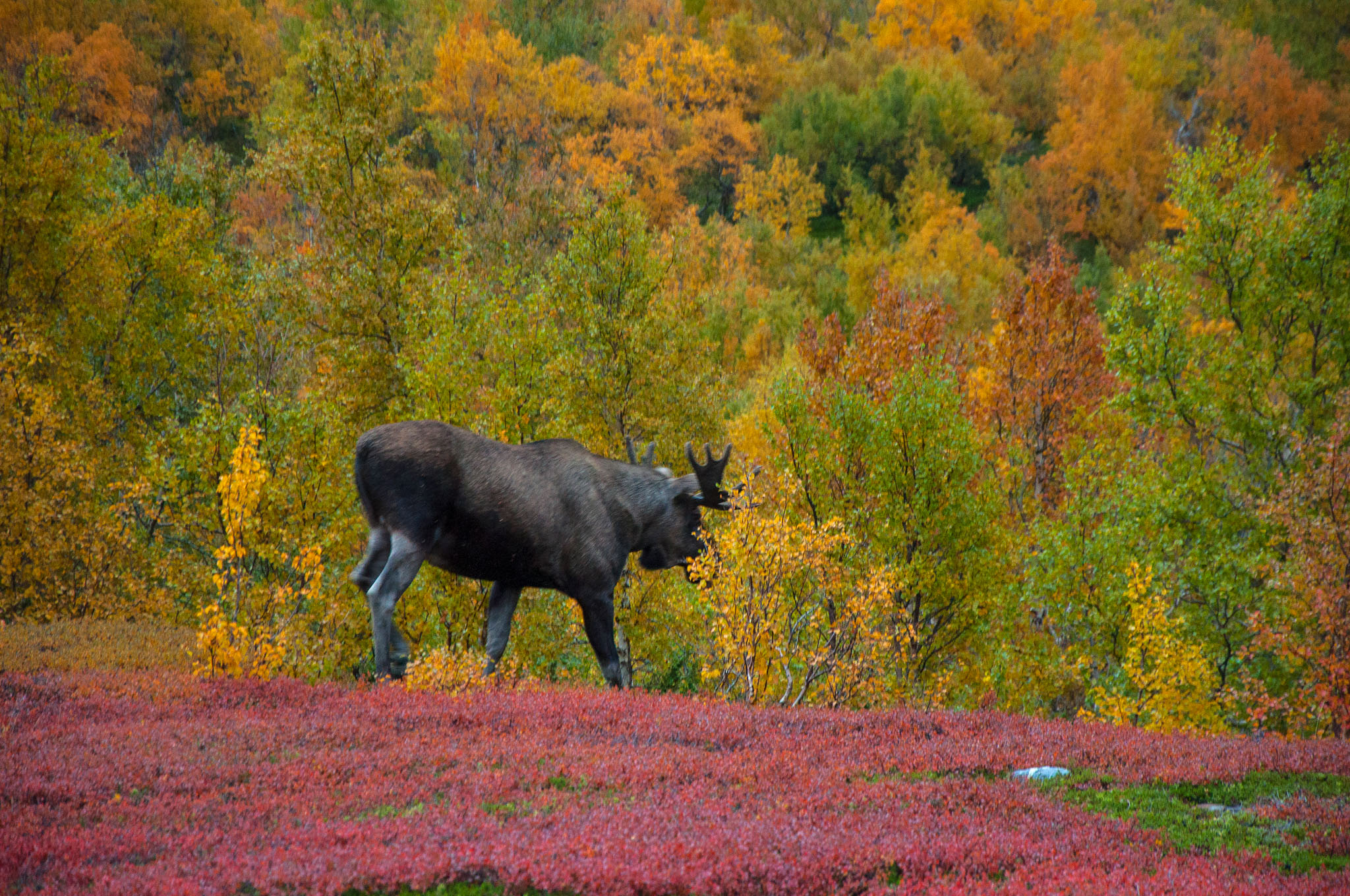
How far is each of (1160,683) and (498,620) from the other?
38.6 feet

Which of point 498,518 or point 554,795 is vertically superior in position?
point 554,795

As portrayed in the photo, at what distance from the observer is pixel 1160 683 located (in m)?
17.5

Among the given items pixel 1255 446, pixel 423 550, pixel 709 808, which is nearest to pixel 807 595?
pixel 423 550

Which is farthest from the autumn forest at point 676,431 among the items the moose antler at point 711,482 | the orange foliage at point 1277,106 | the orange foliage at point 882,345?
the orange foliage at point 1277,106

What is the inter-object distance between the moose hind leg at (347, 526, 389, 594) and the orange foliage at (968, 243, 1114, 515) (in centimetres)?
2425

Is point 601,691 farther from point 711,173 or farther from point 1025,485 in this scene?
point 711,173

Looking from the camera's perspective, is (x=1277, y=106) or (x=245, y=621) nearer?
(x=245, y=621)

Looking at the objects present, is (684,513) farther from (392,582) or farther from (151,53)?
(151,53)

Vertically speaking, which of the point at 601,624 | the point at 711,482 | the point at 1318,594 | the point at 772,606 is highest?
the point at 1318,594

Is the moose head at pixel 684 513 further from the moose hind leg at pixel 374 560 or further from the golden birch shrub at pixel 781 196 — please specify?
the golden birch shrub at pixel 781 196

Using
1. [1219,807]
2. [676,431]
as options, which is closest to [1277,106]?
[676,431]

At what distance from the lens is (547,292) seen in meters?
25.4

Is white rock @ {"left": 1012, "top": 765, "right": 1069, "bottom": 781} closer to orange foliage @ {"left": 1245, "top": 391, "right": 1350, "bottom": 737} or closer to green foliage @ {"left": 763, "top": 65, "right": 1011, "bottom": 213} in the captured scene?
orange foliage @ {"left": 1245, "top": 391, "right": 1350, "bottom": 737}

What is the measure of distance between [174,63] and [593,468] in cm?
9329
